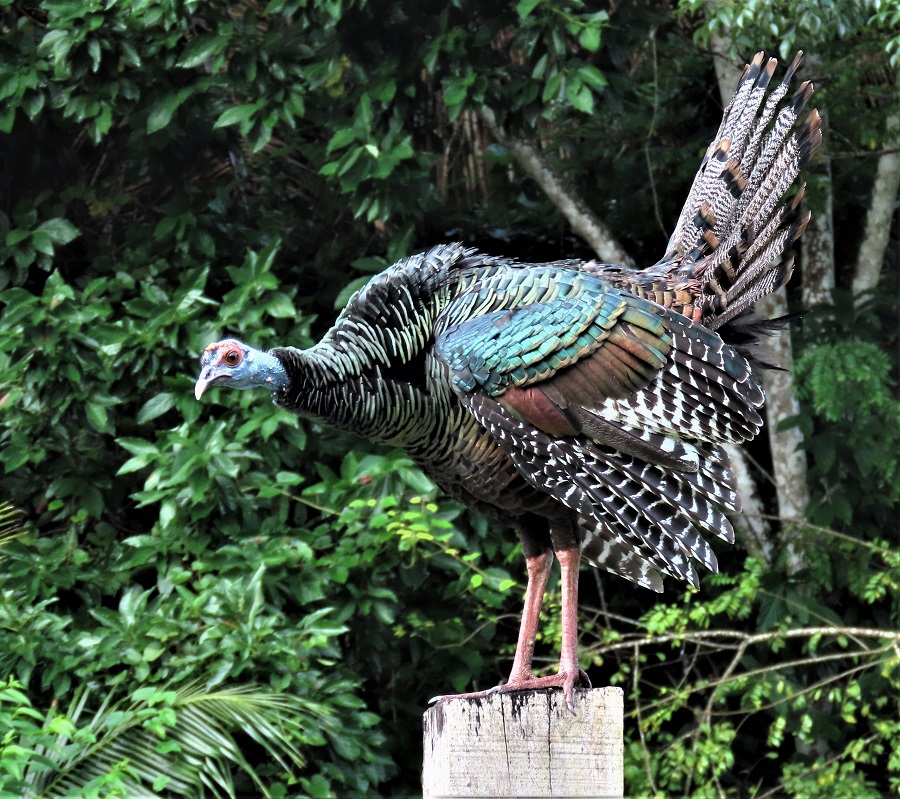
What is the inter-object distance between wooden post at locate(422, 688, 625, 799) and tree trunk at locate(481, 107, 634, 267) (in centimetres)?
354

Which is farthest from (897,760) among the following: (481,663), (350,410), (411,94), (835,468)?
(411,94)

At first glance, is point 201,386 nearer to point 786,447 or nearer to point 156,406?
point 156,406

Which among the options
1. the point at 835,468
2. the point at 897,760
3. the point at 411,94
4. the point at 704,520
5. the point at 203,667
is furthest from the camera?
the point at 835,468

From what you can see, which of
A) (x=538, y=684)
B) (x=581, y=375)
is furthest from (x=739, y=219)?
(x=538, y=684)

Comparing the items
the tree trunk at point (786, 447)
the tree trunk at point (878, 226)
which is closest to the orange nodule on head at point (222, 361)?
the tree trunk at point (786, 447)

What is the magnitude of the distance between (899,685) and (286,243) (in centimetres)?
373

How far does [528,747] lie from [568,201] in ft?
12.6

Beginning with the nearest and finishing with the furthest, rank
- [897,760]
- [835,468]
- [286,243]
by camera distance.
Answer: [897,760] < [835,468] < [286,243]

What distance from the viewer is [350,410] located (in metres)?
3.42

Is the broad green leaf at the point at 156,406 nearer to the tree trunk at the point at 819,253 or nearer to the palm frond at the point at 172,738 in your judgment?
the palm frond at the point at 172,738

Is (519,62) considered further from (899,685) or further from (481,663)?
(899,685)

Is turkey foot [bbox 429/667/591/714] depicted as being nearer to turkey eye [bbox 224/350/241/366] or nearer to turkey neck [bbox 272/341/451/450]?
turkey neck [bbox 272/341/451/450]

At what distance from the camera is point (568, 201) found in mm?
6129

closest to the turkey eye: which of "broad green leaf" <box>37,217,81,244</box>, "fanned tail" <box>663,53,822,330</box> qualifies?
"fanned tail" <box>663,53,822,330</box>
